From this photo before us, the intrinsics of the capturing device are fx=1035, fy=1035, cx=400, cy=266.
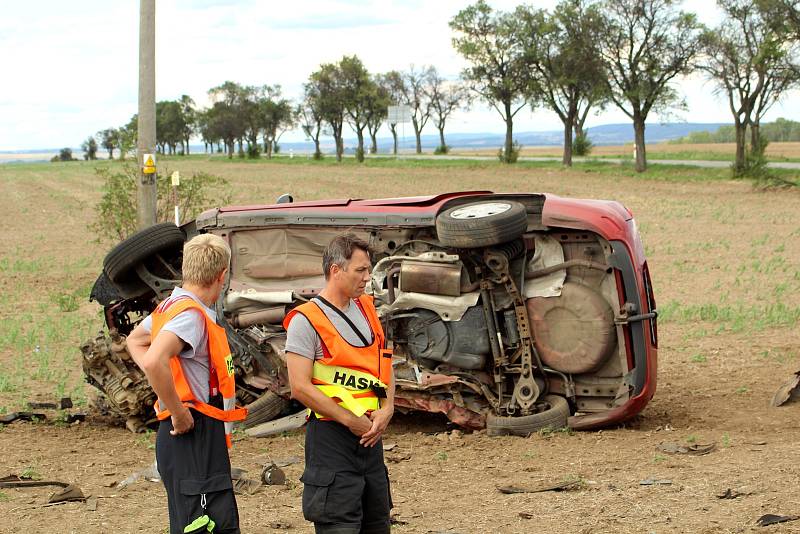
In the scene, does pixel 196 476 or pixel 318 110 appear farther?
pixel 318 110

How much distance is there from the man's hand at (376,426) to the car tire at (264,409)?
4.01 metres

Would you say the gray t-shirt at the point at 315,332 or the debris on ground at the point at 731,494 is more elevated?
the gray t-shirt at the point at 315,332

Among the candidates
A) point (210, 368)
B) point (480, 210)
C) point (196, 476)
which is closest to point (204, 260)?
point (210, 368)

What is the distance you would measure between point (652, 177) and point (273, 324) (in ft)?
110

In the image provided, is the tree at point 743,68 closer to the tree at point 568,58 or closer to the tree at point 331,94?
the tree at point 568,58

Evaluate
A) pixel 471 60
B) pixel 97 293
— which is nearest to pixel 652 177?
pixel 471 60

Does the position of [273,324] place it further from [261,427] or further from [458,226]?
[458,226]

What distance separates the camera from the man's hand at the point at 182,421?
397cm

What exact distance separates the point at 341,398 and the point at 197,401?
573 mm

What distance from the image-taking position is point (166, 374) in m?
3.91

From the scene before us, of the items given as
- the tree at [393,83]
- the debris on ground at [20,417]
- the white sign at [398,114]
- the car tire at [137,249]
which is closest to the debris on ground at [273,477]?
the car tire at [137,249]

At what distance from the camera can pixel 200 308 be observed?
4051 millimetres

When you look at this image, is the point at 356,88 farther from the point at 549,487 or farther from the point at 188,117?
the point at 549,487

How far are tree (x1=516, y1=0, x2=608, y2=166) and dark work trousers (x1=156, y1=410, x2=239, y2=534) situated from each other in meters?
43.5
